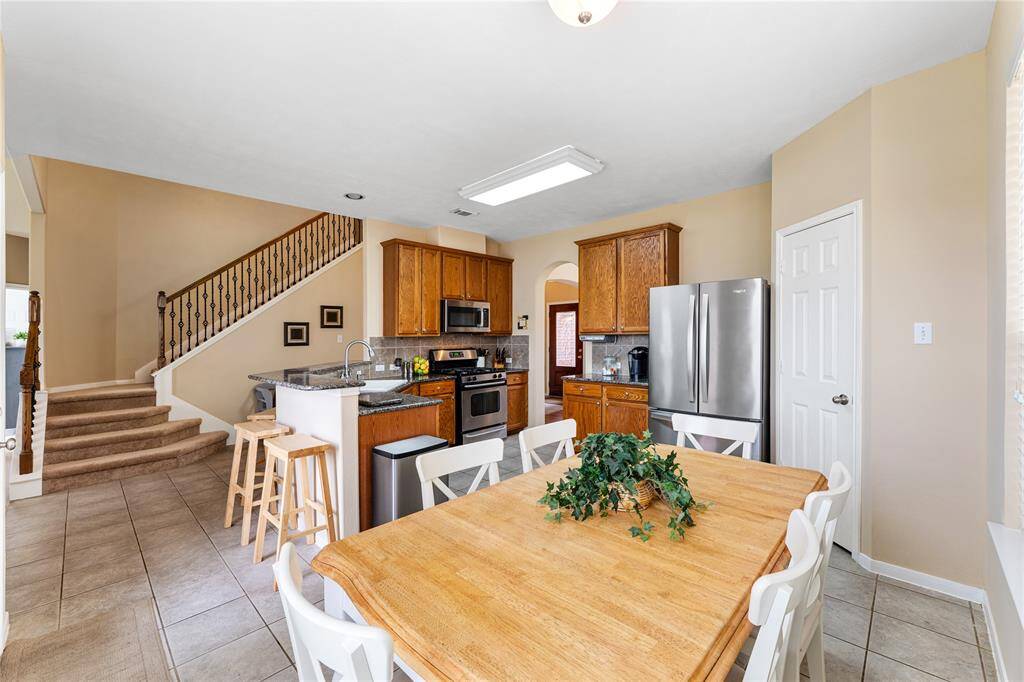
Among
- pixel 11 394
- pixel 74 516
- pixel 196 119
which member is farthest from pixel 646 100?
pixel 11 394

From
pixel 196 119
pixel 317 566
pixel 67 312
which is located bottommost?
pixel 317 566

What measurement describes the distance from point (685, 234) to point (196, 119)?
13.5ft

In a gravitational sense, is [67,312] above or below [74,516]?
above

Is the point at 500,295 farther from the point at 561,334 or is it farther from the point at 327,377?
the point at 561,334

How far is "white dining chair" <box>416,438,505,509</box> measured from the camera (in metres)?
1.70

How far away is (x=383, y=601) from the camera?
97 cm

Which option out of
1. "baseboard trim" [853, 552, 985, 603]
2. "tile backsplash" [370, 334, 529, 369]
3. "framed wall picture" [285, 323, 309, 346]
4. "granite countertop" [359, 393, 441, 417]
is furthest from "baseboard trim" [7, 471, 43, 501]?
"baseboard trim" [853, 552, 985, 603]

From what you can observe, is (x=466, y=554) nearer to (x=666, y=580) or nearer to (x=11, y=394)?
(x=666, y=580)

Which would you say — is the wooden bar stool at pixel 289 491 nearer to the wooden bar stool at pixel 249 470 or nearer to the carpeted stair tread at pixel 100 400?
the wooden bar stool at pixel 249 470

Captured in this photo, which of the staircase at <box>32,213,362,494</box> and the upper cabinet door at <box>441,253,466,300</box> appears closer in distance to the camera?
the staircase at <box>32,213,362,494</box>

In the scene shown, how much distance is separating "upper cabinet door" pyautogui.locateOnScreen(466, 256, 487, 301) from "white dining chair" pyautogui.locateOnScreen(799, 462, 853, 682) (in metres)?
4.67

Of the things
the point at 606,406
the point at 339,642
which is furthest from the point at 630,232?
the point at 339,642

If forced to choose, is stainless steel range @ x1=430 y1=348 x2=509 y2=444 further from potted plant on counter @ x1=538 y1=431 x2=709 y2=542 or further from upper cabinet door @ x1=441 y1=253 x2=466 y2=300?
potted plant on counter @ x1=538 y1=431 x2=709 y2=542

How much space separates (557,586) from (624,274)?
4.01 meters
